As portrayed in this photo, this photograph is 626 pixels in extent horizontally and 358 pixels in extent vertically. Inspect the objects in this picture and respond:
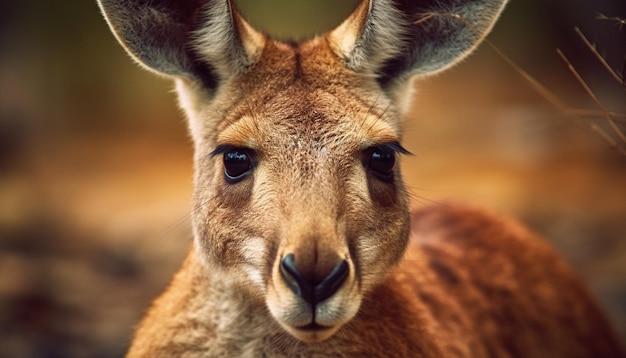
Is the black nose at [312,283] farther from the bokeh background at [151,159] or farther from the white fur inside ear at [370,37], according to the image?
the bokeh background at [151,159]

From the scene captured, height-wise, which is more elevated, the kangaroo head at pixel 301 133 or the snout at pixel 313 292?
the kangaroo head at pixel 301 133

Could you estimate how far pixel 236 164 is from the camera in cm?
389

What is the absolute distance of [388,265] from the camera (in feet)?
13.1

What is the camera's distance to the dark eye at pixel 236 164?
12.7 feet

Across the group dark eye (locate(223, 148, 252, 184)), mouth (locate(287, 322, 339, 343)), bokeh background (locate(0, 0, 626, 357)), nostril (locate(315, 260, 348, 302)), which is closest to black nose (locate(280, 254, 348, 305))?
nostril (locate(315, 260, 348, 302))

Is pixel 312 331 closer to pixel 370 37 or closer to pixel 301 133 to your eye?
pixel 301 133

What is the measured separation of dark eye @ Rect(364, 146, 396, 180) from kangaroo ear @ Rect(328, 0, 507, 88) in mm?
517

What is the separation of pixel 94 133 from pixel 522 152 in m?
6.41

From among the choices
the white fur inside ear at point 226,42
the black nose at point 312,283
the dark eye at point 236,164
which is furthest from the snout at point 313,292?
the white fur inside ear at point 226,42

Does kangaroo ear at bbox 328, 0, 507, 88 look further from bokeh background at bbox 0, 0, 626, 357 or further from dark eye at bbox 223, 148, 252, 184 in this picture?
bokeh background at bbox 0, 0, 626, 357

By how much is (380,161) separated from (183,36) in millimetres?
1166

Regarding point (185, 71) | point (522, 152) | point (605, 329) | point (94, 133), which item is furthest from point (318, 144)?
point (94, 133)

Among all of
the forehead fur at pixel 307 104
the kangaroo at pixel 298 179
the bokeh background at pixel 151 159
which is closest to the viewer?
the kangaroo at pixel 298 179

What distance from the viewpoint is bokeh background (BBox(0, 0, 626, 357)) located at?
782 centimetres
